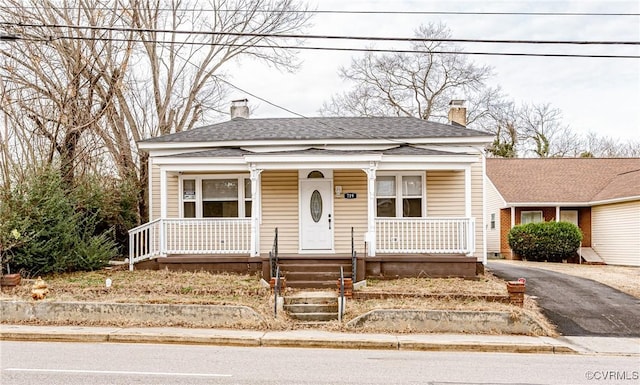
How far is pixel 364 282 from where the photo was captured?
532 inches

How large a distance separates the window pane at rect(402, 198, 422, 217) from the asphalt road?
7.13 m

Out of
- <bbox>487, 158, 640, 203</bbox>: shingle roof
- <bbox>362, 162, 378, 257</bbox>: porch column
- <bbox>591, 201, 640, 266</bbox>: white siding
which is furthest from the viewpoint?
<bbox>487, 158, 640, 203</bbox>: shingle roof

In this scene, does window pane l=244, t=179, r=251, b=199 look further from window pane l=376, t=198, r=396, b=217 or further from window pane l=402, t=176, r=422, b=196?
window pane l=402, t=176, r=422, b=196

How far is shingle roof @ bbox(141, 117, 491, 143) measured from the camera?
16.5 metres

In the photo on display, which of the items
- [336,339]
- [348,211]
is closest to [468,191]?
[348,211]

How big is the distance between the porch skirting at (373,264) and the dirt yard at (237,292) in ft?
1.13

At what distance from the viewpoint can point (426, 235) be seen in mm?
15000

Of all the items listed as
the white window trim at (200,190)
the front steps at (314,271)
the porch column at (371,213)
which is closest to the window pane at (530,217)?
the porch column at (371,213)

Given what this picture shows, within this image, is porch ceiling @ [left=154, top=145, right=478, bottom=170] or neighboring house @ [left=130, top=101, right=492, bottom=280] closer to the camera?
porch ceiling @ [left=154, top=145, right=478, bottom=170]

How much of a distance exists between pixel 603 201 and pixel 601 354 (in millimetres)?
15998

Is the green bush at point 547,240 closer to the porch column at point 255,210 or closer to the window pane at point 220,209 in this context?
the window pane at point 220,209

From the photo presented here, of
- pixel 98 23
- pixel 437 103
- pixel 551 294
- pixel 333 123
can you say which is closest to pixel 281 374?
pixel 551 294

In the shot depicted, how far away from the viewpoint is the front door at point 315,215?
636 inches

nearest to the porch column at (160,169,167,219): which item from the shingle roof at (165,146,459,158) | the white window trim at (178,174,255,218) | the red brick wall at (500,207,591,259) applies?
the shingle roof at (165,146,459,158)
